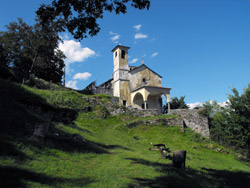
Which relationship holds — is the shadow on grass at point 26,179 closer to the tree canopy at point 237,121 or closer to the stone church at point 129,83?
the tree canopy at point 237,121

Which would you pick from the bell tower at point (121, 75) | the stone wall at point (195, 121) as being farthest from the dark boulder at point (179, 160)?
the bell tower at point (121, 75)

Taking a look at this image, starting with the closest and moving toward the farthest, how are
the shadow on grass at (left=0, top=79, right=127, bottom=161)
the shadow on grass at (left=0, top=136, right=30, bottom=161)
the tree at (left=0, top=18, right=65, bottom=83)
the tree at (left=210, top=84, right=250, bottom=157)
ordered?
the shadow on grass at (left=0, top=136, right=30, bottom=161) < the shadow on grass at (left=0, top=79, right=127, bottom=161) < the tree at (left=210, top=84, right=250, bottom=157) < the tree at (left=0, top=18, right=65, bottom=83)

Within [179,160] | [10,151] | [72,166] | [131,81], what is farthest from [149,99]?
[10,151]

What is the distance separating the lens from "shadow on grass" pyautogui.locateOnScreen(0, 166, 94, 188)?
467 cm

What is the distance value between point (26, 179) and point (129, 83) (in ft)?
103

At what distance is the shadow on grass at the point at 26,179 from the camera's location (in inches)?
184

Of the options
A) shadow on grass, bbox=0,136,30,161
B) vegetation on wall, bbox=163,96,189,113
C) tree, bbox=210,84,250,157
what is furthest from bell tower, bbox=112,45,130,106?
shadow on grass, bbox=0,136,30,161

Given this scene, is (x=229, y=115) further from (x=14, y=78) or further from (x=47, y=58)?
(x=47, y=58)

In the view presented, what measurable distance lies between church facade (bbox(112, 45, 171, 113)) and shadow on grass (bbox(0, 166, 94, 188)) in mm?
27916

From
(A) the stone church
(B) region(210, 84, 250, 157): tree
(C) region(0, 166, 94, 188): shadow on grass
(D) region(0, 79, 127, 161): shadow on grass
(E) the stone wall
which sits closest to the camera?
(C) region(0, 166, 94, 188): shadow on grass

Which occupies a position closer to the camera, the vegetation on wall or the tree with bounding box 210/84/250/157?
the tree with bounding box 210/84/250/157

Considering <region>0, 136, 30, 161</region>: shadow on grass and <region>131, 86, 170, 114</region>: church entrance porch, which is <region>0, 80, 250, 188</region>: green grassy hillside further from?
<region>131, 86, 170, 114</region>: church entrance porch

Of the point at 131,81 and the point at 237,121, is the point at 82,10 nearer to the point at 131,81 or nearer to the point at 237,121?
the point at 237,121

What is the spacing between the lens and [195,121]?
2534 centimetres
